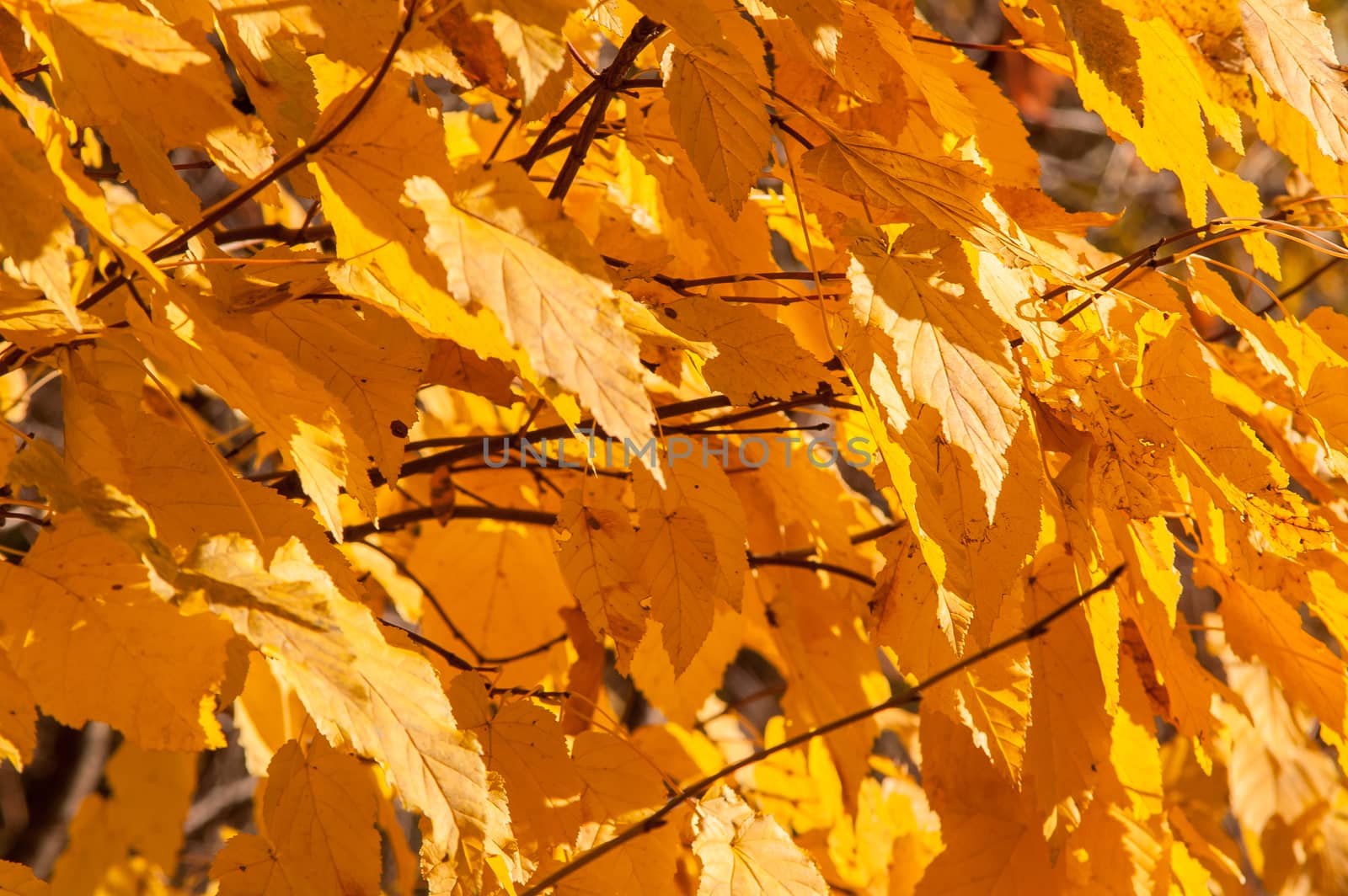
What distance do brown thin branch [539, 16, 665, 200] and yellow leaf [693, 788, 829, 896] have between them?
356 mm

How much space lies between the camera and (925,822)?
4.49 feet

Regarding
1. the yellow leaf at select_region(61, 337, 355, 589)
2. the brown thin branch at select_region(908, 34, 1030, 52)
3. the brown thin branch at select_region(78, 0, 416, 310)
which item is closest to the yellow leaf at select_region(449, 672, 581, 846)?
the yellow leaf at select_region(61, 337, 355, 589)

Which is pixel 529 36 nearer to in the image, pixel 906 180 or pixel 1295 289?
pixel 906 180

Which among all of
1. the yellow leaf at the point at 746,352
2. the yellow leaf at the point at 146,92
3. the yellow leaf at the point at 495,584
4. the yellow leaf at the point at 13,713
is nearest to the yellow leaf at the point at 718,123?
the yellow leaf at the point at 746,352

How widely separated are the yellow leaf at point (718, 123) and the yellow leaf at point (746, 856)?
0.33m

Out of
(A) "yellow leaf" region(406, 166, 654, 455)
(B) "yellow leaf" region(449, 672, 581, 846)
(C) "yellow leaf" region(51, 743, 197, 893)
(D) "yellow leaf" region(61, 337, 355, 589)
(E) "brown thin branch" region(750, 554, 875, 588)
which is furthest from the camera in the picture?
(C) "yellow leaf" region(51, 743, 197, 893)

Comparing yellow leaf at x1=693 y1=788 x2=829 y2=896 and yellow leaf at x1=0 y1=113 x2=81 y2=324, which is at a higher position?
yellow leaf at x1=0 y1=113 x2=81 y2=324

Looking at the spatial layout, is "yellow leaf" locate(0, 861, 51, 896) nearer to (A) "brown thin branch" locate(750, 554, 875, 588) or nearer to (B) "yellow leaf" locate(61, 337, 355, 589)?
(B) "yellow leaf" locate(61, 337, 355, 589)

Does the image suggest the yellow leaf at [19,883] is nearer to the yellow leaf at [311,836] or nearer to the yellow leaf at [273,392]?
the yellow leaf at [311,836]

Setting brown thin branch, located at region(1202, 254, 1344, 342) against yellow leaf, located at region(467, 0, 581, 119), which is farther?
brown thin branch, located at region(1202, 254, 1344, 342)

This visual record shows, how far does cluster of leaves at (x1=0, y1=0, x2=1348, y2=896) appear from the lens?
0.42 meters

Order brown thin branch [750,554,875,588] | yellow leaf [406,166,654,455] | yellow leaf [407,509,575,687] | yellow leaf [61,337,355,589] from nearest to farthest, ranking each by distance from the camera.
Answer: yellow leaf [406,166,654,455] → yellow leaf [61,337,355,589] → brown thin branch [750,554,875,588] → yellow leaf [407,509,575,687]

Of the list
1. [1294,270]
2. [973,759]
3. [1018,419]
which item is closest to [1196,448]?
[1018,419]

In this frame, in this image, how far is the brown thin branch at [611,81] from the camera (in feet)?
1.93
